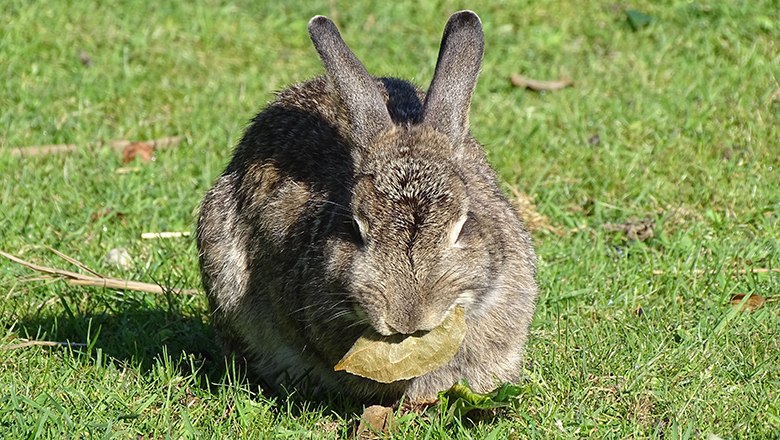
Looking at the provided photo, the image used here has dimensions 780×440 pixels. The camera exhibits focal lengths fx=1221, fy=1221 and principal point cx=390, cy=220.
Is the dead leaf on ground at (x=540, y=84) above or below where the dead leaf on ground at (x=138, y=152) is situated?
above

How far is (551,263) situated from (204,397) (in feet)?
6.65

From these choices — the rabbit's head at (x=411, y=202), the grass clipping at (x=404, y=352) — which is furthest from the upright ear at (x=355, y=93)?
the grass clipping at (x=404, y=352)

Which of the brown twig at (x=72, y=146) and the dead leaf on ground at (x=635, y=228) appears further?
the brown twig at (x=72, y=146)

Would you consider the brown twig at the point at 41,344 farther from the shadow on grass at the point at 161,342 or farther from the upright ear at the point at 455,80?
the upright ear at the point at 455,80

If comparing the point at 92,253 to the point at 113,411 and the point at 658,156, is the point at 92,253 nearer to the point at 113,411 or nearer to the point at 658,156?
the point at 113,411

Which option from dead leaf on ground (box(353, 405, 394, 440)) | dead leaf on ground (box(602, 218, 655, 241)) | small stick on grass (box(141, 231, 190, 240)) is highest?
small stick on grass (box(141, 231, 190, 240))

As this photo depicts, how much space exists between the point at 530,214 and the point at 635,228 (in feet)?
1.88

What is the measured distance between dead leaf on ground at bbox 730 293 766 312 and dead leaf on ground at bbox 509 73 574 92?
2823 mm

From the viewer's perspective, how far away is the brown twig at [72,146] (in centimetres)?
715

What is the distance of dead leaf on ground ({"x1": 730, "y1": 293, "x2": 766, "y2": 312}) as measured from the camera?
5500mm

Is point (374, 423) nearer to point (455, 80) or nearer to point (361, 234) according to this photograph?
point (361, 234)

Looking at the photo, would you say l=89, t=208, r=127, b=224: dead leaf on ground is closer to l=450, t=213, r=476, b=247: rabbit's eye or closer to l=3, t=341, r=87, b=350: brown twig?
l=3, t=341, r=87, b=350: brown twig

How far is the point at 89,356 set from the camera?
502cm

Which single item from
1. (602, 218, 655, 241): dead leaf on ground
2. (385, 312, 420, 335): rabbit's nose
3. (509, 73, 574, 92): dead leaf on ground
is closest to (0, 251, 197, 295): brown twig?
(385, 312, 420, 335): rabbit's nose
